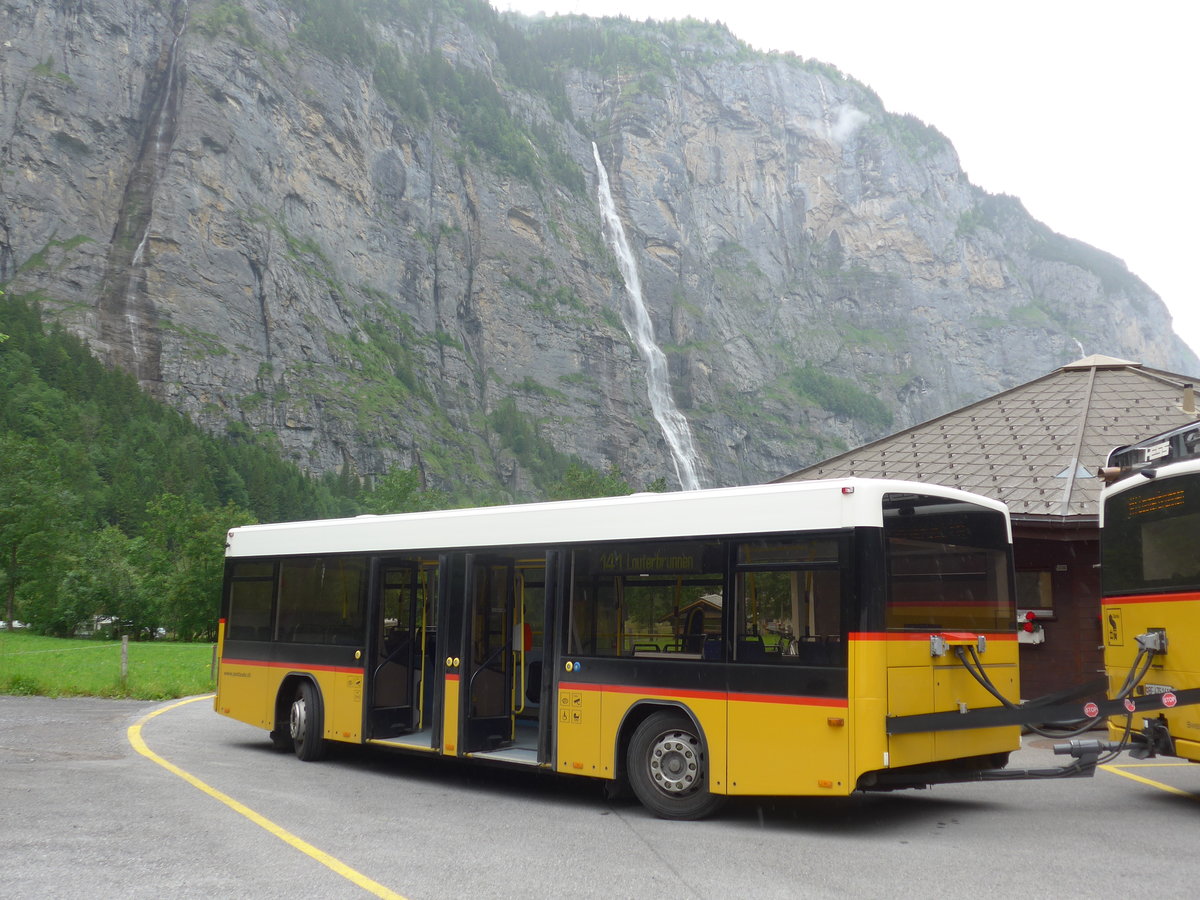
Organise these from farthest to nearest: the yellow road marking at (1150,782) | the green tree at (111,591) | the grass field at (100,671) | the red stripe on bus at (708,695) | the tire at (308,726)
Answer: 1. the green tree at (111,591)
2. the grass field at (100,671)
3. the tire at (308,726)
4. the yellow road marking at (1150,782)
5. the red stripe on bus at (708,695)

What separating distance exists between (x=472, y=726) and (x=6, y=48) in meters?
116

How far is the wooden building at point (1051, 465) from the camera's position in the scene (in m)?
15.6

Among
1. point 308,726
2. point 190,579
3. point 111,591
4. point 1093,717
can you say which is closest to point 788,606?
point 1093,717

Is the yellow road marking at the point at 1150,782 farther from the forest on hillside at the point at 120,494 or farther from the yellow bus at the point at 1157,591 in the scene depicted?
the forest on hillside at the point at 120,494

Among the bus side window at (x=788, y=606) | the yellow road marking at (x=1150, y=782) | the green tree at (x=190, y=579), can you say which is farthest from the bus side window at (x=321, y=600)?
the green tree at (x=190, y=579)

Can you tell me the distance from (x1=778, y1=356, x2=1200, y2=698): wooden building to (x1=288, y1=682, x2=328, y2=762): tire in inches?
390

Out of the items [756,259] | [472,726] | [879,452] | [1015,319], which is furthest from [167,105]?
[1015,319]

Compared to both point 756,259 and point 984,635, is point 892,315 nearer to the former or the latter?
point 756,259

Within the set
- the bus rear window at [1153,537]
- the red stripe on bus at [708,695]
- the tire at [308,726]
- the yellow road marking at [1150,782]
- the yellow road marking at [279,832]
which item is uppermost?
the bus rear window at [1153,537]

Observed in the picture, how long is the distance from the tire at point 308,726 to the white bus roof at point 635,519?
169 cm

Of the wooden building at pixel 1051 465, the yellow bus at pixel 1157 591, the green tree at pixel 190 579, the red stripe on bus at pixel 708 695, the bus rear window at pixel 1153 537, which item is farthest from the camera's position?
Answer: the green tree at pixel 190 579

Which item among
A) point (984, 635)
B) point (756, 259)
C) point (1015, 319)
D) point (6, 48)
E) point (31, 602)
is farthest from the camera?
point (1015, 319)

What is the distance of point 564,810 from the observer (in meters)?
9.40

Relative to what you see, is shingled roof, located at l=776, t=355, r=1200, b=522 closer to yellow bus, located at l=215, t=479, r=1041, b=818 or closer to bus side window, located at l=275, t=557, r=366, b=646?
yellow bus, located at l=215, t=479, r=1041, b=818
